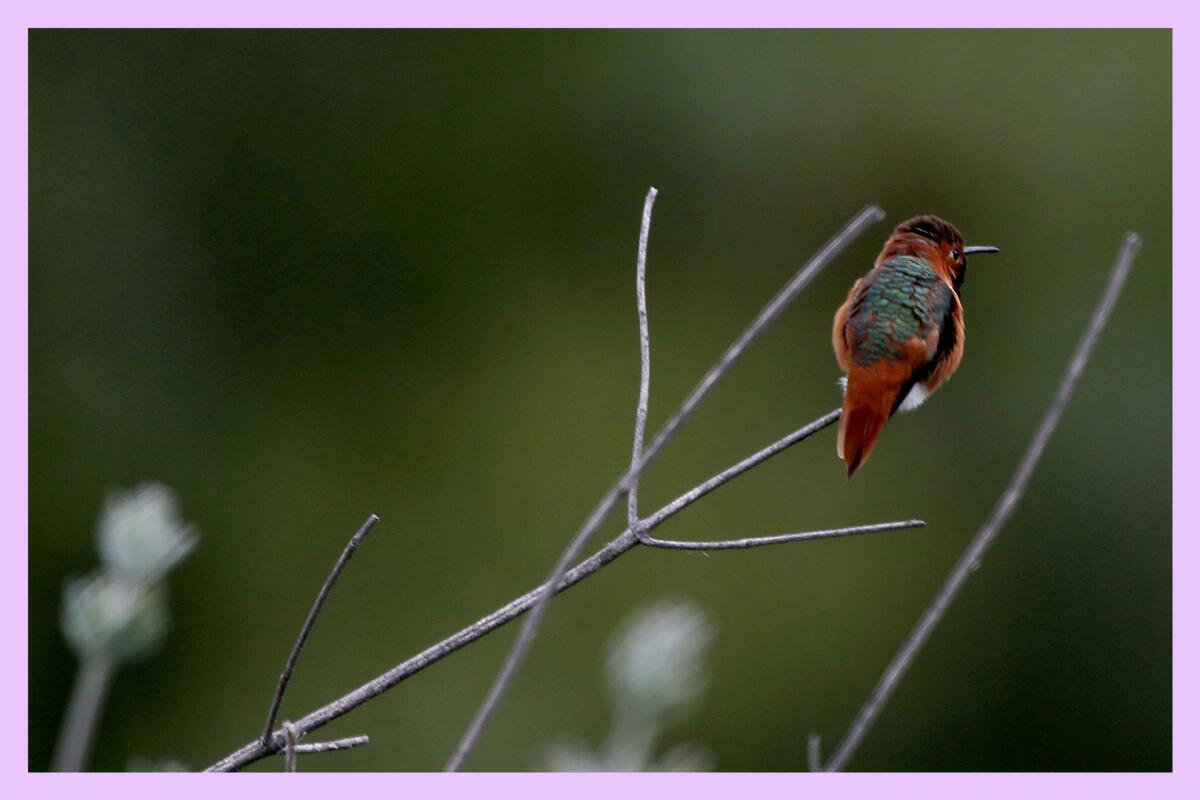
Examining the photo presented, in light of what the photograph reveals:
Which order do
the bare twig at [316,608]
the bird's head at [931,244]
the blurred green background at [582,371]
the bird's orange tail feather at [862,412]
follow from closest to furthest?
1. the bare twig at [316,608]
2. the bird's orange tail feather at [862,412]
3. the bird's head at [931,244]
4. the blurred green background at [582,371]

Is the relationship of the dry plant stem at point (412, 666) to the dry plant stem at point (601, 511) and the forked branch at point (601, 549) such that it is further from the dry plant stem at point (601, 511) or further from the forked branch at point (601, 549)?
the dry plant stem at point (601, 511)

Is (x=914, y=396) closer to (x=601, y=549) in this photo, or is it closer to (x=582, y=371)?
(x=601, y=549)

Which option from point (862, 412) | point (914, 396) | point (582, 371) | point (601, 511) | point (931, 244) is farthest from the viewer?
point (582, 371)

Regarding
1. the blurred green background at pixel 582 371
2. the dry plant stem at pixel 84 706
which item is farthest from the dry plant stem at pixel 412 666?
the blurred green background at pixel 582 371

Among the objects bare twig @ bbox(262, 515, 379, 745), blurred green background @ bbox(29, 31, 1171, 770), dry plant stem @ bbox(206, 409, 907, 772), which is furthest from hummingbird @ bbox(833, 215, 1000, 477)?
blurred green background @ bbox(29, 31, 1171, 770)

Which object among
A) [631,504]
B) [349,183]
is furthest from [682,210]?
[631,504]

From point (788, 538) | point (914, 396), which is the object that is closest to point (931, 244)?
point (914, 396)
